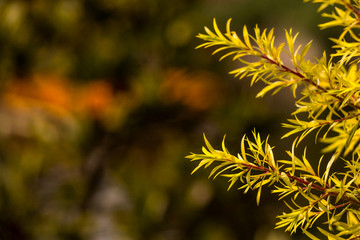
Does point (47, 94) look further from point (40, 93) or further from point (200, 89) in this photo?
point (200, 89)

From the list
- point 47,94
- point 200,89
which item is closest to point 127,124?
point 200,89

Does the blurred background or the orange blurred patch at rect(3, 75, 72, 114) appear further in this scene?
the orange blurred patch at rect(3, 75, 72, 114)

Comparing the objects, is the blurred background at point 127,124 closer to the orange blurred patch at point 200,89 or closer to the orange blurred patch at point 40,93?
the orange blurred patch at point 200,89

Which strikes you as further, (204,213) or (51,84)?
(51,84)

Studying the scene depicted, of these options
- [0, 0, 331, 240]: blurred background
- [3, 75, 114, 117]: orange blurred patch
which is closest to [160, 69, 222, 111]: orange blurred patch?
[0, 0, 331, 240]: blurred background

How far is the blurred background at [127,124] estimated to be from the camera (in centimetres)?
123

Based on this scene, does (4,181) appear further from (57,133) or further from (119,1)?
(119,1)

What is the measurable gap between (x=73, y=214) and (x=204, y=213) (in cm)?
38

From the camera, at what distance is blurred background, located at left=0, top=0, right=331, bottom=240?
123 cm

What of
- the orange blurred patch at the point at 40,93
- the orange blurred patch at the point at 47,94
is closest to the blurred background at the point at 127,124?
the orange blurred patch at the point at 47,94

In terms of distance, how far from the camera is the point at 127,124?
1.39 m

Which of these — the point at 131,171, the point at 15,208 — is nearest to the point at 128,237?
the point at 131,171

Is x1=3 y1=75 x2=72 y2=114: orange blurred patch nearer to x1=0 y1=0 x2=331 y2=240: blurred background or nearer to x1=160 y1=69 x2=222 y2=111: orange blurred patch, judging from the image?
x1=160 y1=69 x2=222 y2=111: orange blurred patch

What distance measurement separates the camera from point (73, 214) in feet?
4.62
